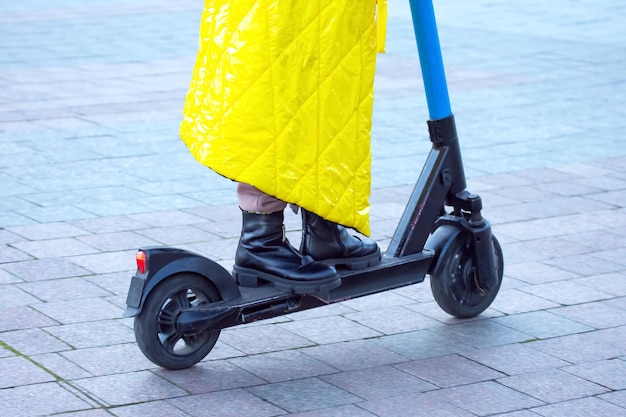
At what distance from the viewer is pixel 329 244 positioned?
3.85m

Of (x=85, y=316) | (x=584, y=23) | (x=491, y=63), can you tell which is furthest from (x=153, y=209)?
(x=584, y=23)

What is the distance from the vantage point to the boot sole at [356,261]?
3.86m

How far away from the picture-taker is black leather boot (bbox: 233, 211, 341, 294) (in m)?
3.71

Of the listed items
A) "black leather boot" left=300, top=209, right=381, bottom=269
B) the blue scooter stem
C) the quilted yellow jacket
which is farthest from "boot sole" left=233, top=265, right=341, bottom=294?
the blue scooter stem

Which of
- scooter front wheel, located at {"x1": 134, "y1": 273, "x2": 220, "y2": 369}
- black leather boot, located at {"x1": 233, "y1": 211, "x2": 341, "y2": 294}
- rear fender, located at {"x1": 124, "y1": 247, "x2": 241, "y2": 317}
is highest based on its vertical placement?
black leather boot, located at {"x1": 233, "y1": 211, "x2": 341, "y2": 294}

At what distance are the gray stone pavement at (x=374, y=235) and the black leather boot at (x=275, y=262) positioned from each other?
0.29 metres

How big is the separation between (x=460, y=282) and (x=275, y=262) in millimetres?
822

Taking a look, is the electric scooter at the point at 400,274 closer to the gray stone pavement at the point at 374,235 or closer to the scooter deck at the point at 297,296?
the scooter deck at the point at 297,296

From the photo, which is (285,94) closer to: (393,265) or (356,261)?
(356,261)

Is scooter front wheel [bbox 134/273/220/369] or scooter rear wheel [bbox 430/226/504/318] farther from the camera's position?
scooter rear wheel [bbox 430/226/504/318]

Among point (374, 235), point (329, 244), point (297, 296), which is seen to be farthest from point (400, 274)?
point (374, 235)

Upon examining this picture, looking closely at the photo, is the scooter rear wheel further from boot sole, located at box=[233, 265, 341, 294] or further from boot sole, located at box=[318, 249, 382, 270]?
boot sole, located at box=[233, 265, 341, 294]

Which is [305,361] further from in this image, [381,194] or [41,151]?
[41,151]

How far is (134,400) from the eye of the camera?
3.46 meters
